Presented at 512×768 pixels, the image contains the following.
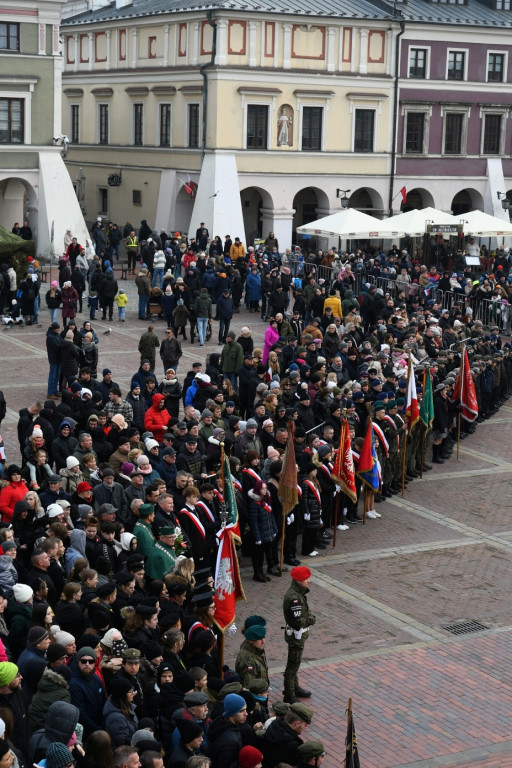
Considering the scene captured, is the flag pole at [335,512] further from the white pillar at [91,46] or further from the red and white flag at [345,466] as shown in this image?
the white pillar at [91,46]

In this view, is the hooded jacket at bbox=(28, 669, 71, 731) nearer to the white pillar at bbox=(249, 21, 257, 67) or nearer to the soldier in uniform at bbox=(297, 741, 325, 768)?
the soldier in uniform at bbox=(297, 741, 325, 768)

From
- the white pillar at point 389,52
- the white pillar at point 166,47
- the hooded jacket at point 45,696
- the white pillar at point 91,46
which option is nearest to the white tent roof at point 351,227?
the white pillar at point 389,52

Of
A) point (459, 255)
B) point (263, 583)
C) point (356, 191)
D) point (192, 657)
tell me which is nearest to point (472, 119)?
point (356, 191)

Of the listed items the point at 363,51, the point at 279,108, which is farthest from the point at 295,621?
the point at 363,51

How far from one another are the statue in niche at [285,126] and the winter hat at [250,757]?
38927 mm

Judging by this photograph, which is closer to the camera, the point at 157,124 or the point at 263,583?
the point at 263,583

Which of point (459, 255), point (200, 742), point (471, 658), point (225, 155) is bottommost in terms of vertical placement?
point (471, 658)

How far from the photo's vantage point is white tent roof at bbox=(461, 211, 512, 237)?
38.4m

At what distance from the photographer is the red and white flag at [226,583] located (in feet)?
43.2

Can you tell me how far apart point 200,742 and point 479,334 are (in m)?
19.4

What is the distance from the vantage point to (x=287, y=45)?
150 ft

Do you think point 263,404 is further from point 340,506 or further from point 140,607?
point 140,607

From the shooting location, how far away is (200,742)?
957 centimetres

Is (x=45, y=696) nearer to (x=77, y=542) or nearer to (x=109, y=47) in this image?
(x=77, y=542)
